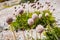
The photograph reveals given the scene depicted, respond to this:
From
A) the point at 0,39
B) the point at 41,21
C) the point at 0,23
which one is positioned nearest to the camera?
the point at 0,39

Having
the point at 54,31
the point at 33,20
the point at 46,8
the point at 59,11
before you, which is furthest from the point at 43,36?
the point at 59,11

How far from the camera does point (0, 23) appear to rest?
294 cm

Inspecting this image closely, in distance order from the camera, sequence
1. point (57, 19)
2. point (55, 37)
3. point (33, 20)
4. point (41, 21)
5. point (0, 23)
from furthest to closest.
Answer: point (0, 23), point (57, 19), point (41, 21), point (55, 37), point (33, 20)

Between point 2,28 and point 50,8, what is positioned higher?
point 50,8

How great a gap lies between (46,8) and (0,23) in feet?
2.64

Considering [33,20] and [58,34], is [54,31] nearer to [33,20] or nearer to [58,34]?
[58,34]

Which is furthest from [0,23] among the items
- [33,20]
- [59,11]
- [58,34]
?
[33,20]

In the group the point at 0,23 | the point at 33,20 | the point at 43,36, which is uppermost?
the point at 33,20

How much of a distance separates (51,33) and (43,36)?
14 centimetres

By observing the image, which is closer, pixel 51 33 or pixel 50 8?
pixel 51 33

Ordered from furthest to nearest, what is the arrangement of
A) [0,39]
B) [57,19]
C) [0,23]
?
[0,23], [57,19], [0,39]

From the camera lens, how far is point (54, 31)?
6.51ft

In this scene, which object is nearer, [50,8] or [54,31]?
[54,31]

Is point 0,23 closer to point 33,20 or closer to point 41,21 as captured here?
point 41,21
